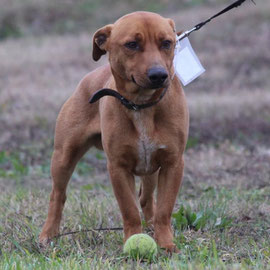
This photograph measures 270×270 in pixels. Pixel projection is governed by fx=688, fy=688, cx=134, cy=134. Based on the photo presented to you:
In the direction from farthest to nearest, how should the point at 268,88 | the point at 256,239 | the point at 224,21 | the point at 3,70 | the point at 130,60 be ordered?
the point at 224,21 → the point at 3,70 → the point at 268,88 → the point at 256,239 → the point at 130,60

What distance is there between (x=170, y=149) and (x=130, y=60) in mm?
707

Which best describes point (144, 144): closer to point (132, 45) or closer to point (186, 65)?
point (132, 45)

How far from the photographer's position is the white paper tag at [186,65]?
5.38 meters

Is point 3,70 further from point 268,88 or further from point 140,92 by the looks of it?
point 140,92

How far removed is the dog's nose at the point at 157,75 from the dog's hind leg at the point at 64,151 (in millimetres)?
1302

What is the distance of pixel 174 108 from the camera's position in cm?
493

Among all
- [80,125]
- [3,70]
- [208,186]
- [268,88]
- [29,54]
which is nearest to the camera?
→ [80,125]

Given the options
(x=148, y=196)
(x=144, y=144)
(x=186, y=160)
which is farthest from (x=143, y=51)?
(x=186, y=160)

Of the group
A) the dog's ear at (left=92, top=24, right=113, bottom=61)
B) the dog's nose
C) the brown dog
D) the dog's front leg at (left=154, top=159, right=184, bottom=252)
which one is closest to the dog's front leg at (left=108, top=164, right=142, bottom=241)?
the brown dog

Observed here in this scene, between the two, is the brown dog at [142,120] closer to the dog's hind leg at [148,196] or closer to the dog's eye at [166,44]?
the dog's eye at [166,44]

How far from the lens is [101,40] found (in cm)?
513

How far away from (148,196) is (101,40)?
5.21 ft

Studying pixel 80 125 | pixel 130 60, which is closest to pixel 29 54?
pixel 80 125

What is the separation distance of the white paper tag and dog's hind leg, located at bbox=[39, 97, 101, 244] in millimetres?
843
